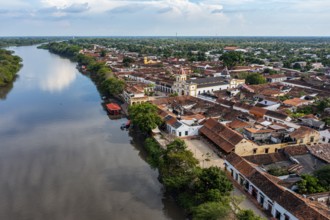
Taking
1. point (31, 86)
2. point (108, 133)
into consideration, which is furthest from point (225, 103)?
point (31, 86)

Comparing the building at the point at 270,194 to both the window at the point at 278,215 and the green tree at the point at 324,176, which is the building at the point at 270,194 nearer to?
the window at the point at 278,215

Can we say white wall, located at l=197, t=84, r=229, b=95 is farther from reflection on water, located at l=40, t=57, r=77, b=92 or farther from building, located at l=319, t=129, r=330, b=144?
reflection on water, located at l=40, t=57, r=77, b=92

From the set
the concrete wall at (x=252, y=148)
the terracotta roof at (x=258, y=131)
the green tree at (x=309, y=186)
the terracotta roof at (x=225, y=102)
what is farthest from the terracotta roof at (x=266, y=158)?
the terracotta roof at (x=225, y=102)

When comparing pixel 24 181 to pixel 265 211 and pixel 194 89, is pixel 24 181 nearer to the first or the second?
pixel 265 211

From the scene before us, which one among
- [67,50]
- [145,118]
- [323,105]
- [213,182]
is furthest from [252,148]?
[67,50]

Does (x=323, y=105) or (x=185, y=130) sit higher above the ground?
(x=323, y=105)

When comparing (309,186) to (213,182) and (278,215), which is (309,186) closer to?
(278,215)
